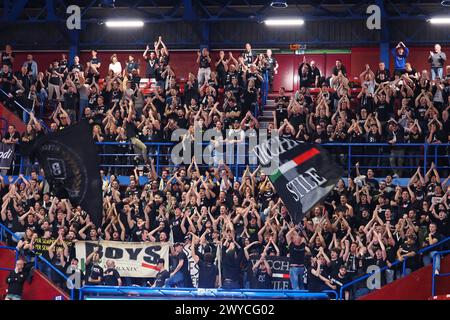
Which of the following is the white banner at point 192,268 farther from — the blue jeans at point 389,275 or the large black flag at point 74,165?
the blue jeans at point 389,275

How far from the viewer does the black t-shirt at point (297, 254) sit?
19.5m

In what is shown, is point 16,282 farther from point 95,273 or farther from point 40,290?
point 95,273

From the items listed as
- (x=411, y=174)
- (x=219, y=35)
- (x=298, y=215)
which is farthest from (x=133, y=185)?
Answer: (x=219, y=35)

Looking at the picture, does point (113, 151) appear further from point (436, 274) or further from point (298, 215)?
point (436, 274)

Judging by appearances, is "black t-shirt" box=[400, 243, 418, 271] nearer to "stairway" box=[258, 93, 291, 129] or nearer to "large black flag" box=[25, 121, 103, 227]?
"large black flag" box=[25, 121, 103, 227]

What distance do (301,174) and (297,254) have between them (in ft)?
5.83

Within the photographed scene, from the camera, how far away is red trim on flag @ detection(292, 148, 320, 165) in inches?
777

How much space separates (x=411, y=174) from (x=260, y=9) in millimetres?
8455

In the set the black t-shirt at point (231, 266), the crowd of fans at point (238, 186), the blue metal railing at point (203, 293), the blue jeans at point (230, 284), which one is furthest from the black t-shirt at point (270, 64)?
the blue metal railing at point (203, 293)

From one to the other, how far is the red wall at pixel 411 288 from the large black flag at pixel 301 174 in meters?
2.40

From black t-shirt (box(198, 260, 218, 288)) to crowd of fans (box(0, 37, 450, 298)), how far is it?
3cm

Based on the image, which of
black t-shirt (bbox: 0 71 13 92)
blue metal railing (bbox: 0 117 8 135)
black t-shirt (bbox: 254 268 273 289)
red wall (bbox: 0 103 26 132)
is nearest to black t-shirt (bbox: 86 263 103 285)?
black t-shirt (bbox: 254 268 273 289)

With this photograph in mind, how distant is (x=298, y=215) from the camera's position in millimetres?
19094

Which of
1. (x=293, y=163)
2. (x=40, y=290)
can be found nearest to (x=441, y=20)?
(x=293, y=163)
